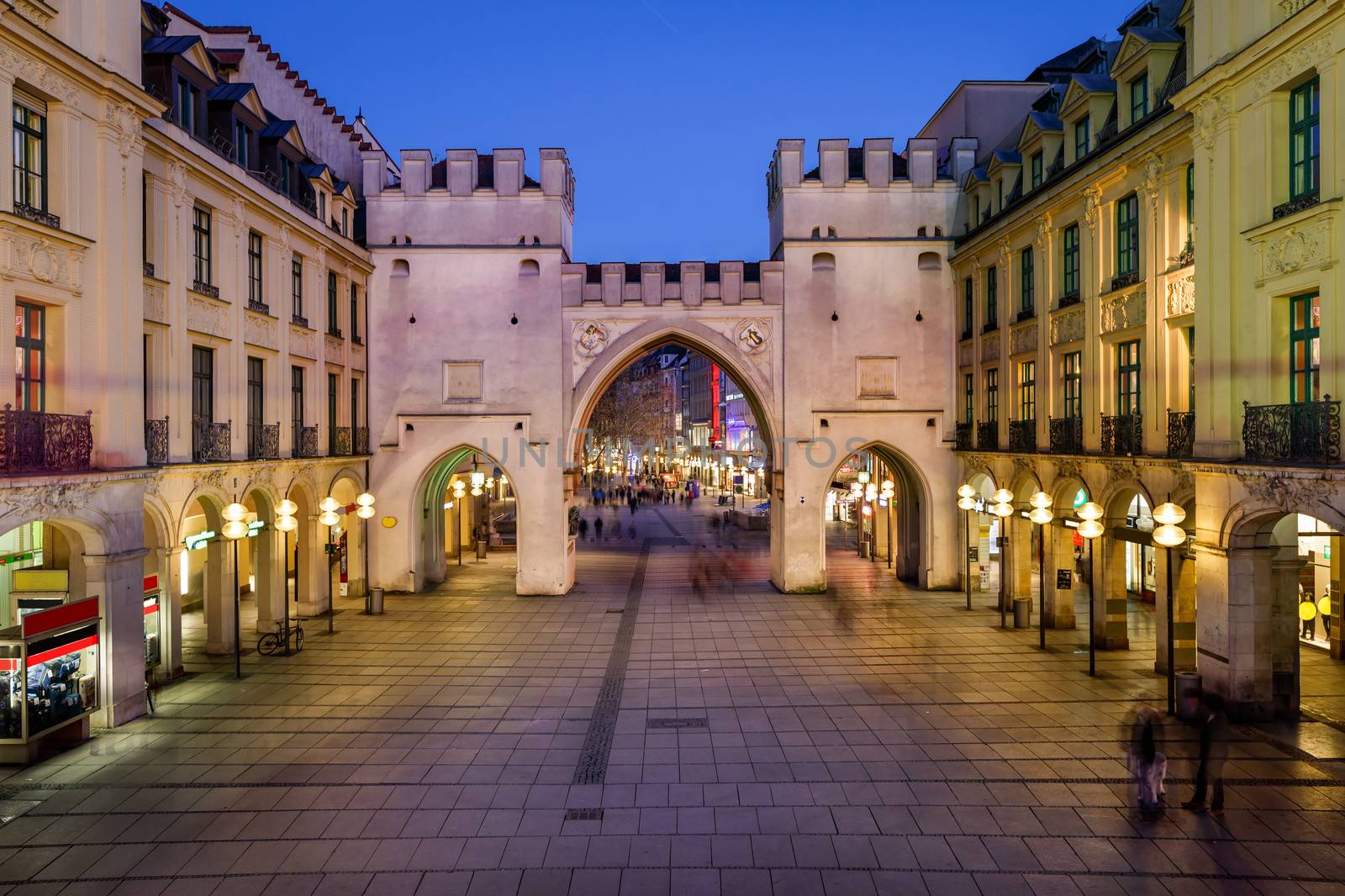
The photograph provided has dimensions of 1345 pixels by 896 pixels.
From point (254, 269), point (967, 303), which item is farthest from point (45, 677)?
point (967, 303)

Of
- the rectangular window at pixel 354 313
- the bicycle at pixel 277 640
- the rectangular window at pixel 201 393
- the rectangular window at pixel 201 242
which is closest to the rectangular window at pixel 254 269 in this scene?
the rectangular window at pixel 201 242

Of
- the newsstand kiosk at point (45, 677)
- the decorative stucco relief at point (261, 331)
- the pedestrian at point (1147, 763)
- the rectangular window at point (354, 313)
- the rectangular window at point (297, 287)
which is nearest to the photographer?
the pedestrian at point (1147, 763)

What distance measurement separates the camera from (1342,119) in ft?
37.6

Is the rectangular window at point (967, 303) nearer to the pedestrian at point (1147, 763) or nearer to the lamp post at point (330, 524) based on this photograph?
the pedestrian at point (1147, 763)

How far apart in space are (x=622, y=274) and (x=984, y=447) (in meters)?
12.0

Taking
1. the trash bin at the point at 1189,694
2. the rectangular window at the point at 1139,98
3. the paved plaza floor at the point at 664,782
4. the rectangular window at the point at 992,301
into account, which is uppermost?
the rectangular window at the point at 1139,98

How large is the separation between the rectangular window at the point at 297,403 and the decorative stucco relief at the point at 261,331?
118cm

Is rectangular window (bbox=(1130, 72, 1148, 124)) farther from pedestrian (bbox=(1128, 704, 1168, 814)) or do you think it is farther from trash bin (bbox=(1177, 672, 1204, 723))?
pedestrian (bbox=(1128, 704, 1168, 814))

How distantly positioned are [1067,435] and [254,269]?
63.2 ft

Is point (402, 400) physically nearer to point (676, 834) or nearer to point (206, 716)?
point (206, 716)

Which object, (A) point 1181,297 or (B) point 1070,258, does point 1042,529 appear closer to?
(A) point 1181,297

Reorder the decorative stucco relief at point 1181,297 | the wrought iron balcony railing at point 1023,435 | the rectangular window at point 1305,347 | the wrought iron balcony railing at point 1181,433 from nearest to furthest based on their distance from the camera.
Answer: the rectangular window at point 1305,347 < the wrought iron balcony railing at point 1181,433 < the decorative stucco relief at point 1181,297 < the wrought iron balcony railing at point 1023,435

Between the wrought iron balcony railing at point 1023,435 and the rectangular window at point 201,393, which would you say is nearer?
the rectangular window at point 201,393

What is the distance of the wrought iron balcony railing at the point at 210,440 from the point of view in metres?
17.1
